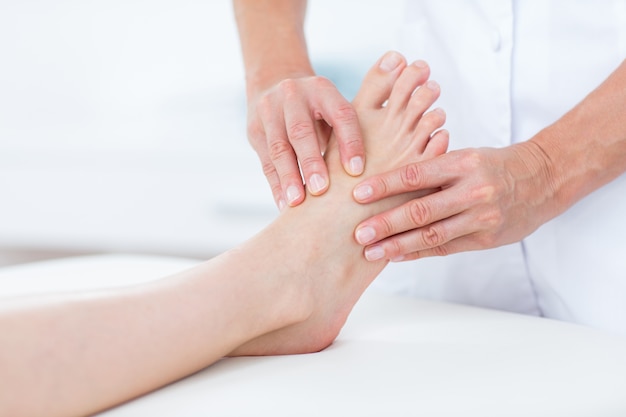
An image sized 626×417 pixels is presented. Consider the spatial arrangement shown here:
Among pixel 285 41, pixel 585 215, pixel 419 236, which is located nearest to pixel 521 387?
pixel 419 236

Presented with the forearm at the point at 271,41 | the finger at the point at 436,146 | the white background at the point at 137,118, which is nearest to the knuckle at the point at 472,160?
the finger at the point at 436,146

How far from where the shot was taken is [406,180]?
98cm

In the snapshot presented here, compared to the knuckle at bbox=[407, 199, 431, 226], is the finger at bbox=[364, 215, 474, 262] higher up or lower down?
lower down

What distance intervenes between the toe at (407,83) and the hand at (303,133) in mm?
94

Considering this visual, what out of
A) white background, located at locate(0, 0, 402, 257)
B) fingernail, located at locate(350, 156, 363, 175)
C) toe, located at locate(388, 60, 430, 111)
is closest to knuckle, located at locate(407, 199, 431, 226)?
fingernail, located at locate(350, 156, 363, 175)

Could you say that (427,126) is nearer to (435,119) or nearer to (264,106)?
(435,119)

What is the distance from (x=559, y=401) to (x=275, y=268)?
0.37m

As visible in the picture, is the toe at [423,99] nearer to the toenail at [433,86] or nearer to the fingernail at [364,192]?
the toenail at [433,86]

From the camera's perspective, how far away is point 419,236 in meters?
0.98

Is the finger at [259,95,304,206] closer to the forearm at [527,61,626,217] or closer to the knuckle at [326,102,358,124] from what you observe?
the knuckle at [326,102,358,124]

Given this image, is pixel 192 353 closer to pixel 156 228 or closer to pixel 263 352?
pixel 263 352

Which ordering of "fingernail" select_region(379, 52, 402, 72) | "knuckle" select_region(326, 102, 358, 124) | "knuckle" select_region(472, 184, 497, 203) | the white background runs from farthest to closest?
the white background < "fingernail" select_region(379, 52, 402, 72) < "knuckle" select_region(326, 102, 358, 124) < "knuckle" select_region(472, 184, 497, 203)

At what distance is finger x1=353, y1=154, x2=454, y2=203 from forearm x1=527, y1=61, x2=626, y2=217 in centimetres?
12

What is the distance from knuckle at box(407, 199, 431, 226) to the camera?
956 mm
